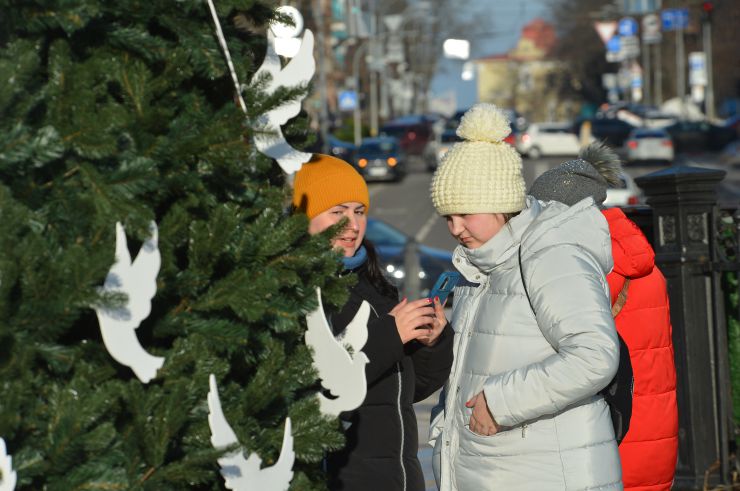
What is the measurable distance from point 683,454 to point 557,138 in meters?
47.5

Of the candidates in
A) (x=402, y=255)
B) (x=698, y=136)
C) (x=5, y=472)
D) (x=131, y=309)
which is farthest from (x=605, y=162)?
(x=698, y=136)

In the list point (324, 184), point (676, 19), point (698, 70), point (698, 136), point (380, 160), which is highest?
point (324, 184)

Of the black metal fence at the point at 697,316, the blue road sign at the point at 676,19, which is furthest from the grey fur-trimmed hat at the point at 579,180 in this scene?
the blue road sign at the point at 676,19

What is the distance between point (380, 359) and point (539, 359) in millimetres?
375

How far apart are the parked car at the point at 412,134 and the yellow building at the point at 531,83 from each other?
60758 mm

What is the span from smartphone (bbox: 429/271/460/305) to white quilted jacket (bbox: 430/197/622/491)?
0.12 metres

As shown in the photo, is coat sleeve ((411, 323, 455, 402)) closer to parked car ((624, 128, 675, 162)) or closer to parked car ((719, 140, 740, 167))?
parked car ((624, 128, 675, 162))

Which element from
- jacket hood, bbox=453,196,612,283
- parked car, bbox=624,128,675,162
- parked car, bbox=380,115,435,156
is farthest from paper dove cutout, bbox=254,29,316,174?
parked car, bbox=380,115,435,156

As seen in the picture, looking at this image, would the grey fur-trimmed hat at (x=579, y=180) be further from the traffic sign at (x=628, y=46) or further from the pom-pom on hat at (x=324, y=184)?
the traffic sign at (x=628, y=46)

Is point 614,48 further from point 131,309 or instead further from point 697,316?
point 131,309

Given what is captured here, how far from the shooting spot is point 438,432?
3.46m

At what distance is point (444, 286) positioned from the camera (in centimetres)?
347

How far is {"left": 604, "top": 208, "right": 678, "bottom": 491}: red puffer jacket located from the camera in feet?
13.7

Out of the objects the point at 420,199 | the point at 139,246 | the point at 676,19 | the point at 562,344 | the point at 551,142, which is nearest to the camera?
the point at 139,246
